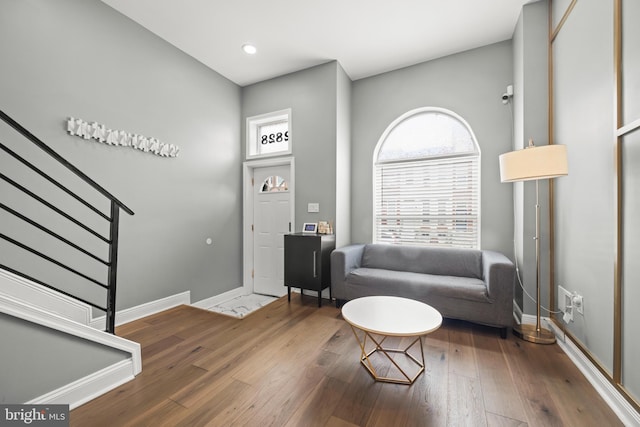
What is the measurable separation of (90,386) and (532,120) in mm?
4151

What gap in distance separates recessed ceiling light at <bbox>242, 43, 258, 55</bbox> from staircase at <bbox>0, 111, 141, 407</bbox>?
2332 mm

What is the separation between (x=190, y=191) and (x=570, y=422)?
3.92 metres

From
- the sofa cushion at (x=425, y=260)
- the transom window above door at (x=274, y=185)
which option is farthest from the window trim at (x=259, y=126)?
the sofa cushion at (x=425, y=260)

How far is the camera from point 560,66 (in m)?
2.27

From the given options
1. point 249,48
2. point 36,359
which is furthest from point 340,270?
point 249,48

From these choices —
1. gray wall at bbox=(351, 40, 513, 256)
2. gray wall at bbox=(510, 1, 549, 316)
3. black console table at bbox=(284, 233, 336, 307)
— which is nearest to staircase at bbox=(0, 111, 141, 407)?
black console table at bbox=(284, 233, 336, 307)

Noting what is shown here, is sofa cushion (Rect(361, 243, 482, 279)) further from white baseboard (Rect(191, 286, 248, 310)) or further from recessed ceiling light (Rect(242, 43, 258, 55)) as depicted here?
recessed ceiling light (Rect(242, 43, 258, 55))

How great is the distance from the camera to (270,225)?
4.01 m

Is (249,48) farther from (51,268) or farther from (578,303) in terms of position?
(578,303)

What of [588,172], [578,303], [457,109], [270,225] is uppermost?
[457,109]

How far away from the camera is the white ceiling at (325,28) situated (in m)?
2.55

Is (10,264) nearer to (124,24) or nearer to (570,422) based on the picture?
(124,24)

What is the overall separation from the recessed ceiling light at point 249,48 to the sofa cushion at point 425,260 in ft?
9.75

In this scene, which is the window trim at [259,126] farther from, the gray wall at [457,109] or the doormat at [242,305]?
the doormat at [242,305]
